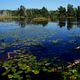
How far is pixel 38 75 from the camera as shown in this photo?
35.4 feet

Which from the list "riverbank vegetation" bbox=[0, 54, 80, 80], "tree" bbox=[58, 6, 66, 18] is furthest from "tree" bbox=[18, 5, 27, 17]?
"riverbank vegetation" bbox=[0, 54, 80, 80]

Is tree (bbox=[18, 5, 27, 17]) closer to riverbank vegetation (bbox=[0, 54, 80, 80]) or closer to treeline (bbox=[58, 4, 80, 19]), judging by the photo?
treeline (bbox=[58, 4, 80, 19])

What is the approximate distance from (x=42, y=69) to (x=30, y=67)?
82cm

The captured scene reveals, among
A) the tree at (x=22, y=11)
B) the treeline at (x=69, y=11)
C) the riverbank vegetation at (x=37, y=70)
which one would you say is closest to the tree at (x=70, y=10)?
the treeline at (x=69, y=11)

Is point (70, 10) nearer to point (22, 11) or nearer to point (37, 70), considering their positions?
point (22, 11)

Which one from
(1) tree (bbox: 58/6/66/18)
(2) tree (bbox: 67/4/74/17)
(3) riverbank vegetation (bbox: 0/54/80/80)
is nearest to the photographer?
(3) riverbank vegetation (bbox: 0/54/80/80)

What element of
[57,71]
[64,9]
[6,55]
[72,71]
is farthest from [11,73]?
[64,9]

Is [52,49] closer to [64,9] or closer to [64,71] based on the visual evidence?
[64,71]

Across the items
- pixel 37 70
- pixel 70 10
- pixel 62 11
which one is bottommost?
pixel 37 70

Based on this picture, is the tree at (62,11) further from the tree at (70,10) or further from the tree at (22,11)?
the tree at (22,11)

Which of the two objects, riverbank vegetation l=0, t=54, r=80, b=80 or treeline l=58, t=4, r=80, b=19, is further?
treeline l=58, t=4, r=80, b=19

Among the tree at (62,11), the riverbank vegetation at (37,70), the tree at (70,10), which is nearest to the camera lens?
the riverbank vegetation at (37,70)

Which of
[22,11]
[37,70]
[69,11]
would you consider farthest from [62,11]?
[37,70]

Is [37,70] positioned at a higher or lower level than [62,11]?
lower
